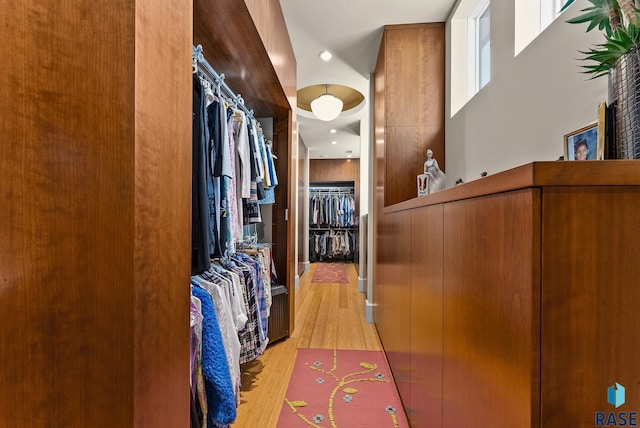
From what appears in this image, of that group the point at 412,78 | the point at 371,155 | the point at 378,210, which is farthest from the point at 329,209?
the point at 412,78

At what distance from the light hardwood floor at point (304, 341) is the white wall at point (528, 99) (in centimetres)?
166

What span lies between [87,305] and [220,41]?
4.81 feet

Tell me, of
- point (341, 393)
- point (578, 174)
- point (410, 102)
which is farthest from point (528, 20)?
point (341, 393)

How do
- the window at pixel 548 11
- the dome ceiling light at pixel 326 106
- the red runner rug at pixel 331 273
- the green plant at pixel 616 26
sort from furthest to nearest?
1. the red runner rug at pixel 331 273
2. the dome ceiling light at pixel 326 106
3. the window at pixel 548 11
4. the green plant at pixel 616 26

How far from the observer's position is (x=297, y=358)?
→ 2111 mm

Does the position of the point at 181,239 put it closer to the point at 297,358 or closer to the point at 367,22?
the point at 297,358

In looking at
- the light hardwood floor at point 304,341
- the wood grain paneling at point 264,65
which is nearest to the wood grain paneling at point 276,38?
the wood grain paneling at point 264,65

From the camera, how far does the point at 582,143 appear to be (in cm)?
101

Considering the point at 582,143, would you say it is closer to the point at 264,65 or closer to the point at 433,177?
the point at 433,177

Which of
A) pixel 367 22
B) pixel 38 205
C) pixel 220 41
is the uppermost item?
pixel 367 22

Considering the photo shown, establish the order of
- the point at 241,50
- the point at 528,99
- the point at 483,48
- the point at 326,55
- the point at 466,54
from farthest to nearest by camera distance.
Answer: the point at 326,55, the point at 466,54, the point at 483,48, the point at 241,50, the point at 528,99

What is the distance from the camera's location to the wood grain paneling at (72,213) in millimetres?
560

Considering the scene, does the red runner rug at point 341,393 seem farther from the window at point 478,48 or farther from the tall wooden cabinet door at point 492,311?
the window at point 478,48

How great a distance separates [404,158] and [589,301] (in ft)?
6.61
